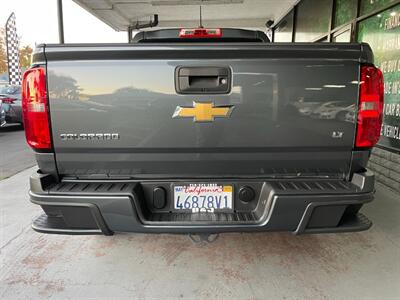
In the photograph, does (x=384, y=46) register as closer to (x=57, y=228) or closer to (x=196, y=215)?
(x=196, y=215)

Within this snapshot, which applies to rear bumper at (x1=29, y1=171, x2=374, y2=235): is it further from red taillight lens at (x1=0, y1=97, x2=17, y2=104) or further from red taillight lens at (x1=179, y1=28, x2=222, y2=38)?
red taillight lens at (x1=0, y1=97, x2=17, y2=104)

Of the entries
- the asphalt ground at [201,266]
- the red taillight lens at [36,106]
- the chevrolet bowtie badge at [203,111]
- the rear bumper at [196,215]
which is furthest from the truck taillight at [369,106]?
the red taillight lens at [36,106]

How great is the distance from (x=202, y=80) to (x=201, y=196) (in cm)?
71

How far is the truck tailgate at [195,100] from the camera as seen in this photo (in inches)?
74.1

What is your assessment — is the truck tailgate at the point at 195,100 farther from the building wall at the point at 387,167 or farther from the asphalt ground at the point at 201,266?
the building wall at the point at 387,167

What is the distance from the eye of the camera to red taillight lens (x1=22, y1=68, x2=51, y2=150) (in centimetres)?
188

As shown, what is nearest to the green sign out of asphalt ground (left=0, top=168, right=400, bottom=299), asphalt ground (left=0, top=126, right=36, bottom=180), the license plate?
asphalt ground (left=0, top=168, right=400, bottom=299)

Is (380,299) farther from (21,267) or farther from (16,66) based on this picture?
(16,66)

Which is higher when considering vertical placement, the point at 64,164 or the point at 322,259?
the point at 64,164

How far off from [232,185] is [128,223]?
0.67 m

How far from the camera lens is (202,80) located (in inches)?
75.4

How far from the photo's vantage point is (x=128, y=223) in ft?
6.28

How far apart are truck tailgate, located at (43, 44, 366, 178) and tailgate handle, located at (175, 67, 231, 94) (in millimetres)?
30

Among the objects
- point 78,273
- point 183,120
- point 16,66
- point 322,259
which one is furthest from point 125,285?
point 16,66
